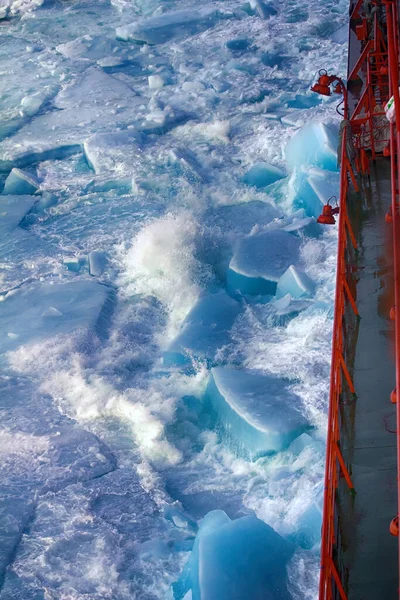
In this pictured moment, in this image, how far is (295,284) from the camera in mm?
7148

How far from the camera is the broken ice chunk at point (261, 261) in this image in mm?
7473

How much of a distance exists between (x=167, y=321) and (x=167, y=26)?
877 centimetres

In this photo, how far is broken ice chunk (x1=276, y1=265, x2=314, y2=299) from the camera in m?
7.11

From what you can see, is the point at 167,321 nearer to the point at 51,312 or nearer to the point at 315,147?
the point at 51,312

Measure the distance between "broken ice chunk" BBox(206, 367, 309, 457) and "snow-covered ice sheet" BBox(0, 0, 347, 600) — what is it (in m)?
0.02

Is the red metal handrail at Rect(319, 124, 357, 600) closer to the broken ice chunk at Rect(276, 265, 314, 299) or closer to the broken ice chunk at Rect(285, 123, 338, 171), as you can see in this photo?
the broken ice chunk at Rect(276, 265, 314, 299)

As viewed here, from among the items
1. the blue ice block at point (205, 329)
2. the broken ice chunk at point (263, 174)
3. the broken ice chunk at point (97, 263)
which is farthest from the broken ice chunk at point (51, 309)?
the broken ice chunk at point (263, 174)

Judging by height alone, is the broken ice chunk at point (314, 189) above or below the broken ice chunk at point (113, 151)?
above

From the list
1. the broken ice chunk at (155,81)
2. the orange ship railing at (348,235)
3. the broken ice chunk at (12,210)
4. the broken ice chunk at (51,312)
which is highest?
the orange ship railing at (348,235)

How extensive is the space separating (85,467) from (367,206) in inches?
125

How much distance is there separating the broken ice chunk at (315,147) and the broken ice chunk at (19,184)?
337cm

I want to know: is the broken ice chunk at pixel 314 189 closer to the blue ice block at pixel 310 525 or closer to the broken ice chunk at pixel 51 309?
the broken ice chunk at pixel 51 309

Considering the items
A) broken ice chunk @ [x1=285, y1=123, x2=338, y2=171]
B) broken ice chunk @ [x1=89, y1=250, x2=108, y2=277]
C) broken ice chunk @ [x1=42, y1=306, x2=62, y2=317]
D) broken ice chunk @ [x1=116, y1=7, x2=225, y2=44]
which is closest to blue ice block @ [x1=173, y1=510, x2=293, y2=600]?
broken ice chunk @ [x1=42, y1=306, x2=62, y2=317]

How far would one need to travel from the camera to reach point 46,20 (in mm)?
16406
